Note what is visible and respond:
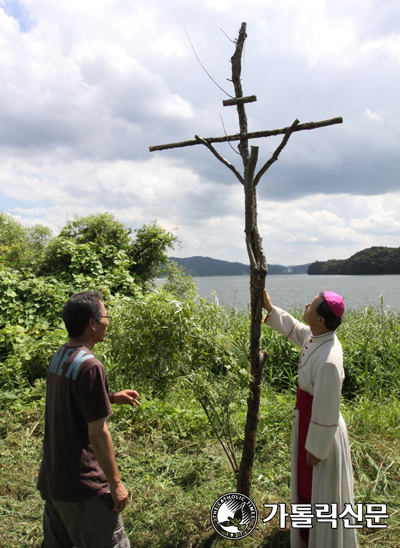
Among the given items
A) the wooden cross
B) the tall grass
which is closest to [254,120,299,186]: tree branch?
the wooden cross

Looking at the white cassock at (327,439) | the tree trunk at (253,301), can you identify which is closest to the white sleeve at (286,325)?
the tree trunk at (253,301)

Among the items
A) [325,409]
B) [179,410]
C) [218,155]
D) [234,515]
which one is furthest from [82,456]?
[179,410]

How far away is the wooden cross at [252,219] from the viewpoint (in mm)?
2684

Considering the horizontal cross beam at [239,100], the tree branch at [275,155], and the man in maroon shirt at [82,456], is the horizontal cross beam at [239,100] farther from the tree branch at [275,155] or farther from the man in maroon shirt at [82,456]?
the man in maroon shirt at [82,456]

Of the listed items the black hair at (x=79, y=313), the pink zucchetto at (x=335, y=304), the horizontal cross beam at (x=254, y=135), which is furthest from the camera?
the horizontal cross beam at (x=254, y=135)

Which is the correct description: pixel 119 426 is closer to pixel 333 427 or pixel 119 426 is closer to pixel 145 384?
pixel 145 384

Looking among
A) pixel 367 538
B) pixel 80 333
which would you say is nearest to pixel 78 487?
pixel 80 333

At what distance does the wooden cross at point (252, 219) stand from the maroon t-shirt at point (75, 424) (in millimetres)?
1313

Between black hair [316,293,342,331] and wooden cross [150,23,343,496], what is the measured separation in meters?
0.45

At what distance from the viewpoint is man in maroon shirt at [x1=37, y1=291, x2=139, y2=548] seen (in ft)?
5.83

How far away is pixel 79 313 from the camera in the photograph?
1.95 m

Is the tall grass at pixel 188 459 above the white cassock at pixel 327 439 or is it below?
below

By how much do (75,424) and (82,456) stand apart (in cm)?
18

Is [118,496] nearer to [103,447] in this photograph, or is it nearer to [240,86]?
[103,447]
